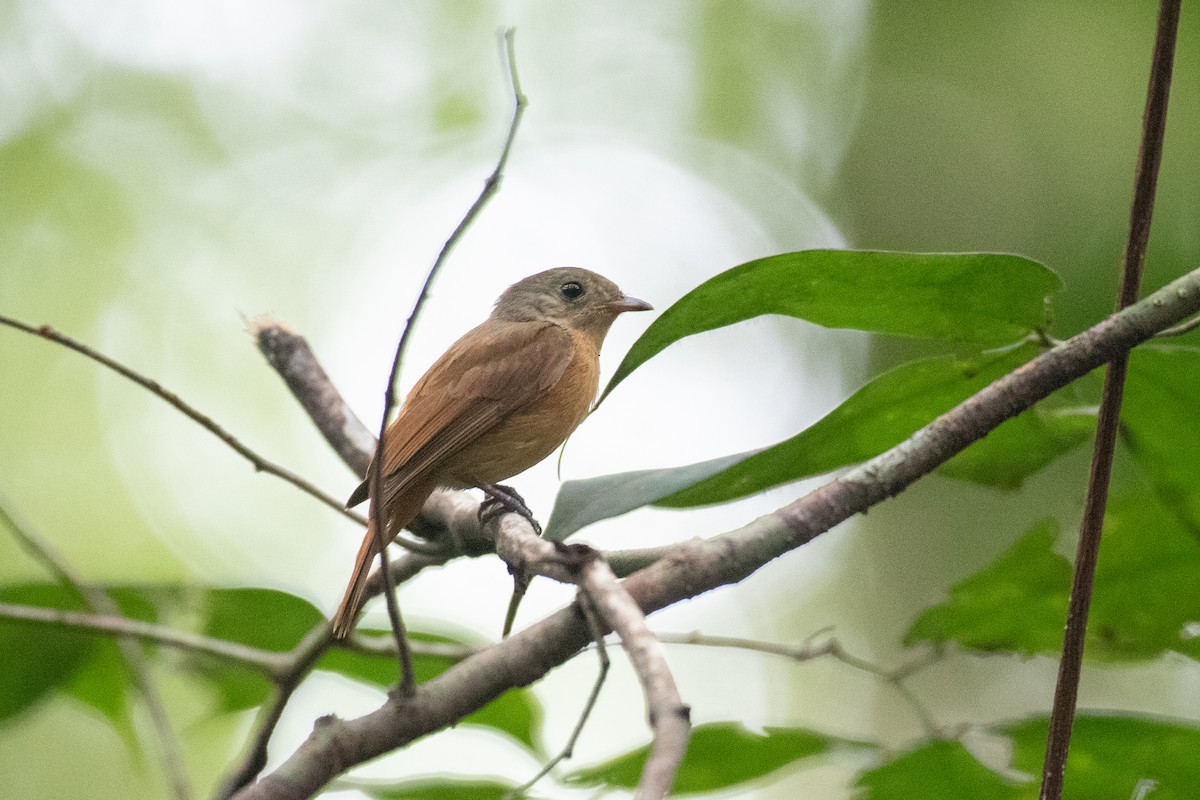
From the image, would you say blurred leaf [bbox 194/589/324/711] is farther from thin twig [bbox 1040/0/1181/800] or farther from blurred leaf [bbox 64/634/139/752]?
thin twig [bbox 1040/0/1181/800]

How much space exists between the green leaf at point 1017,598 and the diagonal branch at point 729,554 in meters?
0.89

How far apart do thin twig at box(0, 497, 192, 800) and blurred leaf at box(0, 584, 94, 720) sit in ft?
0.23

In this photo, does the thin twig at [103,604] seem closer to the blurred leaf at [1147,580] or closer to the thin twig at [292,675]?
the thin twig at [292,675]

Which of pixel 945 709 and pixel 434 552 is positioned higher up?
pixel 945 709

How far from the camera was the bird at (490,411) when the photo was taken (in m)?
3.57

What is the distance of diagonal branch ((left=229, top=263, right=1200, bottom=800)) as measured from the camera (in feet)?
5.20

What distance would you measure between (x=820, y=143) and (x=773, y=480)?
8423 millimetres

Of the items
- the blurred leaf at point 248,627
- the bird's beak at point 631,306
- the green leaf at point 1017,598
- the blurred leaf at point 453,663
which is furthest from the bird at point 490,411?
the green leaf at point 1017,598

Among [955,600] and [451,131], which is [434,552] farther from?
[451,131]

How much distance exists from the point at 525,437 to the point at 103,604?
5.31 feet

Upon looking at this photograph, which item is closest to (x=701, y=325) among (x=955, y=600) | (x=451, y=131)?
(x=955, y=600)

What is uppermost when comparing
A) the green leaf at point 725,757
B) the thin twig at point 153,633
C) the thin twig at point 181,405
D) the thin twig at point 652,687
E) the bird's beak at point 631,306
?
the bird's beak at point 631,306

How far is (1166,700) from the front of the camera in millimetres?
6645

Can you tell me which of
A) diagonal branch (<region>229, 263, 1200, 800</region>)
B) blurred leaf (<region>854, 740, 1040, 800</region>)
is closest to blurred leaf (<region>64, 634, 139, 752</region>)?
diagonal branch (<region>229, 263, 1200, 800</region>)
